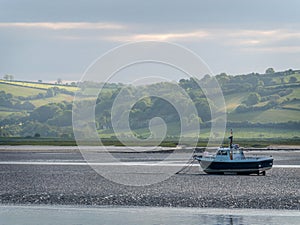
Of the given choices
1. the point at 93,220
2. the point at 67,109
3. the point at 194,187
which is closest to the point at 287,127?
the point at 67,109

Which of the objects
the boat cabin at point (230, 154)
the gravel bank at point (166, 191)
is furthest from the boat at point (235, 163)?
the gravel bank at point (166, 191)

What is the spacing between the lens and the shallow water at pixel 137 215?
38344 millimetres

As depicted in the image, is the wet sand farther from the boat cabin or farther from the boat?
the boat cabin

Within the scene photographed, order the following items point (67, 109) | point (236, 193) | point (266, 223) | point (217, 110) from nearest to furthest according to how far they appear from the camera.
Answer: point (266, 223) → point (236, 193) → point (217, 110) → point (67, 109)

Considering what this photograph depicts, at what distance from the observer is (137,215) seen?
1564 inches

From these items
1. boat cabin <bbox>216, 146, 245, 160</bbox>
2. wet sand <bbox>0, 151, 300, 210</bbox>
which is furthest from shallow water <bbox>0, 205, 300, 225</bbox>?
boat cabin <bbox>216, 146, 245, 160</bbox>

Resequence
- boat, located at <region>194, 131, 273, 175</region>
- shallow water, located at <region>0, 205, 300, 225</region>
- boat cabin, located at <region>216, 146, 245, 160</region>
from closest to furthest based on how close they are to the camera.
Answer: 1. shallow water, located at <region>0, 205, 300, 225</region>
2. boat cabin, located at <region>216, 146, 245, 160</region>
3. boat, located at <region>194, 131, 273, 175</region>

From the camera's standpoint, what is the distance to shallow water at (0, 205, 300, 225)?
126ft

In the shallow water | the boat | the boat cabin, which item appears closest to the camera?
the shallow water

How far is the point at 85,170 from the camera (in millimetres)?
61469

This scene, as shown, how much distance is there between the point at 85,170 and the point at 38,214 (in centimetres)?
2089

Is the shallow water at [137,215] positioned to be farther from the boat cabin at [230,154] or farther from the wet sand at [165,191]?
the boat cabin at [230,154]

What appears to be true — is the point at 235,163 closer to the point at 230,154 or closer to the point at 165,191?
A: the point at 230,154

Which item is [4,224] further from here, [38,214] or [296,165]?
[296,165]
